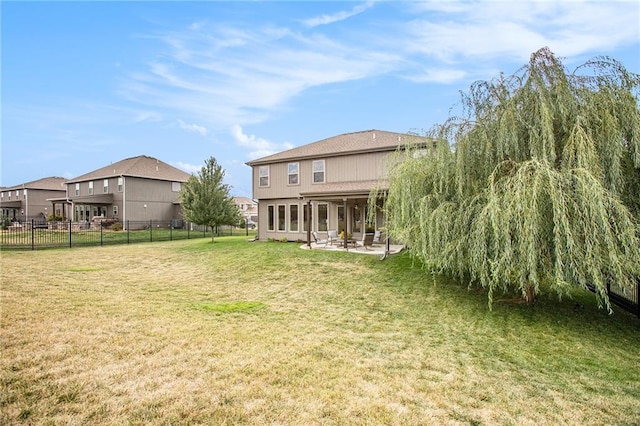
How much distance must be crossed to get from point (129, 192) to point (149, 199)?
1890mm

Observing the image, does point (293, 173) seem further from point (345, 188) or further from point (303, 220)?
point (345, 188)

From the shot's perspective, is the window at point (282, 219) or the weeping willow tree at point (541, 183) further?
the window at point (282, 219)

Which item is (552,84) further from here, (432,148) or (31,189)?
(31,189)

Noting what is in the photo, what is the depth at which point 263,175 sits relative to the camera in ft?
67.8

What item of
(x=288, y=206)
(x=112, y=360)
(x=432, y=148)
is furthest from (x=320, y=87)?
(x=112, y=360)

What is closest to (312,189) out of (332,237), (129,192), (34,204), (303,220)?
(303,220)

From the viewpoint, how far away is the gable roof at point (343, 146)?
17.0 meters

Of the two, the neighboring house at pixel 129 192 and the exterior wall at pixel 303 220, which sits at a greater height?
the neighboring house at pixel 129 192

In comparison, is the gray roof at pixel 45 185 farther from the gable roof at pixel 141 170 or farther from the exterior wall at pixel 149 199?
the exterior wall at pixel 149 199

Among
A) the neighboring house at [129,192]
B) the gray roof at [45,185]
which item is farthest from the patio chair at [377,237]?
the gray roof at [45,185]

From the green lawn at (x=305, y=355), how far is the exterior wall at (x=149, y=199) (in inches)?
889

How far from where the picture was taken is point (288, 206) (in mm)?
19812

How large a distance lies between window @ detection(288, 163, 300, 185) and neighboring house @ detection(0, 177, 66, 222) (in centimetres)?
3528

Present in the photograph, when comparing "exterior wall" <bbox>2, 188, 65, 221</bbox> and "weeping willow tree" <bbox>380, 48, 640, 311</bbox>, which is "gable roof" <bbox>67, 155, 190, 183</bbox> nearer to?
"exterior wall" <bbox>2, 188, 65, 221</bbox>
